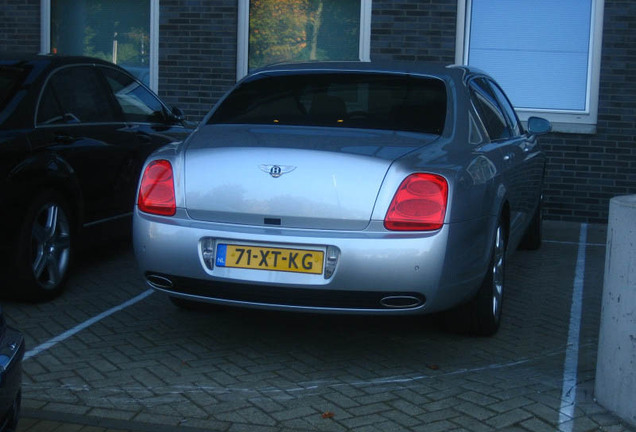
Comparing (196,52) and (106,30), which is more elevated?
(106,30)

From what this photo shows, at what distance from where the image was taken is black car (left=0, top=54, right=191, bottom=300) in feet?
18.4

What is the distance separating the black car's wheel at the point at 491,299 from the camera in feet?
16.9

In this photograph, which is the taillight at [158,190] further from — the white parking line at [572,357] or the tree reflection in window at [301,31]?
the tree reflection in window at [301,31]

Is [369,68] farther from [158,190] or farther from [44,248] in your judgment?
[44,248]

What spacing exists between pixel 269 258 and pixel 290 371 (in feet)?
2.10

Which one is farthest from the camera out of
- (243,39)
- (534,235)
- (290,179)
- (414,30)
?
(243,39)

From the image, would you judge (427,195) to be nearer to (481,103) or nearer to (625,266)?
(625,266)

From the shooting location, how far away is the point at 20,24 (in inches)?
469

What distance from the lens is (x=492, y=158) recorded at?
17.7 feet

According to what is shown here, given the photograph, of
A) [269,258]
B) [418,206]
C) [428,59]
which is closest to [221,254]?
[269,258]

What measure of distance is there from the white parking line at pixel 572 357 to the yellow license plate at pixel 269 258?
126cm

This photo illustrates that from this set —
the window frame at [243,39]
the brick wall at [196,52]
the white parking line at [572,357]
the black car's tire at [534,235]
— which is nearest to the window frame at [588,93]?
the window frame at [243,39]

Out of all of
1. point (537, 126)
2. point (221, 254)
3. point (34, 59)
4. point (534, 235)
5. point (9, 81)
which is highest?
point (34, 59)

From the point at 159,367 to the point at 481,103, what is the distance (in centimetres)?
263
